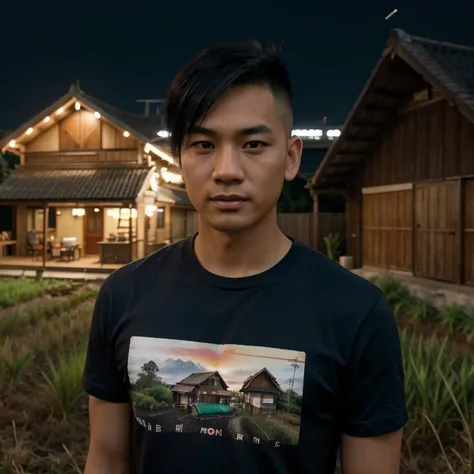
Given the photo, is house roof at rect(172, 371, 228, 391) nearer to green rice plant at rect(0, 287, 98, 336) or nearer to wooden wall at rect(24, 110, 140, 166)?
green rice plant at rect(0, 287, 98, 336)

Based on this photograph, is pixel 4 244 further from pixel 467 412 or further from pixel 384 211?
pixel 467 412

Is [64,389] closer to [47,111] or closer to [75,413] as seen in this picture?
[75,413]

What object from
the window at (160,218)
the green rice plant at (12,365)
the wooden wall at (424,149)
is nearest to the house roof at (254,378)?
the green rice plant at (12,365)

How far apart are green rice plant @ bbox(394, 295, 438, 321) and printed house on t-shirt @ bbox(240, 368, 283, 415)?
7.44 metres

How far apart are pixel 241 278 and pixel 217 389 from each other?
305 mm

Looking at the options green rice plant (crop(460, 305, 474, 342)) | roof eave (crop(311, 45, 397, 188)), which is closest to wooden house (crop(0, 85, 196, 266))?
roof eave (crop(311, 45, 397, 188))

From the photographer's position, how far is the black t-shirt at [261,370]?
50.9 inches

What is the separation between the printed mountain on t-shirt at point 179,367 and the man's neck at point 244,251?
0.27 metres

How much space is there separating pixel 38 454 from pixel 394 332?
3.12 meters

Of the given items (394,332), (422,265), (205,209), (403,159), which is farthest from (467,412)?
(403,159)

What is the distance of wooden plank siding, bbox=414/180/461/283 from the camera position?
9.01 m

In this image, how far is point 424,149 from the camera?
9977 mm

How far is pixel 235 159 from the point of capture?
4.38 feet

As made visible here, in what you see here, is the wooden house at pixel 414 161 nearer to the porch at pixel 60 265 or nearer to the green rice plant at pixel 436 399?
the green rice plant at pixel 436 399
